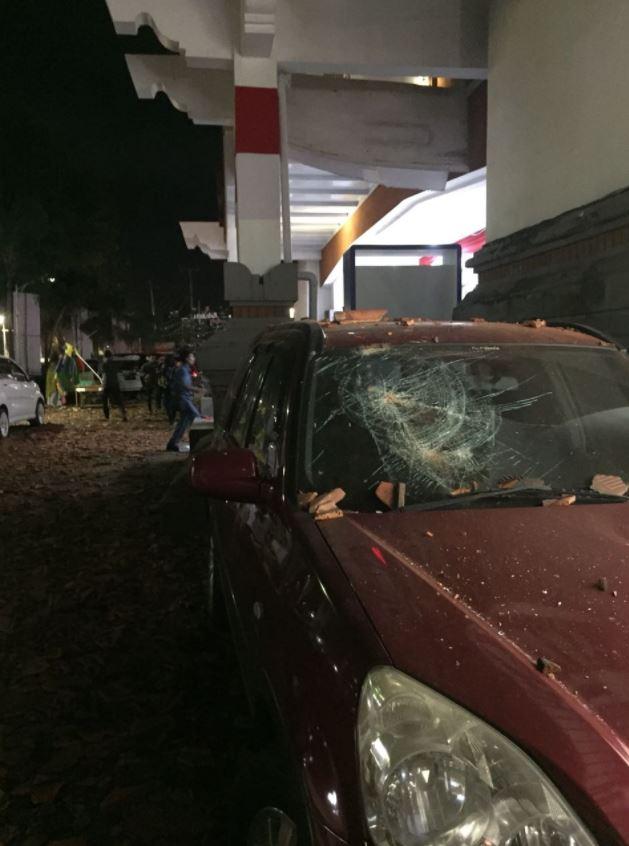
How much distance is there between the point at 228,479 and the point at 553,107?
579 centimetres

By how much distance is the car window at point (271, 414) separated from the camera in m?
2.50

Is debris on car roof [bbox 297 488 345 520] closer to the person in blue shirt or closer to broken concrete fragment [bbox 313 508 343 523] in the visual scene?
broken concrete fragment [bbox 313 508 343 523]

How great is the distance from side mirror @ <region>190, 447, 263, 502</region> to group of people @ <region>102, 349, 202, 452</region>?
8.31 m

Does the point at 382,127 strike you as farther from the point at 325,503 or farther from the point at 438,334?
the point at 325,503

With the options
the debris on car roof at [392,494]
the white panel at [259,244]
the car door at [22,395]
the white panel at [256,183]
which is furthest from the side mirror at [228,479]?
the car door at [22,395]

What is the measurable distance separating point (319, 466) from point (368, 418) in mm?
343

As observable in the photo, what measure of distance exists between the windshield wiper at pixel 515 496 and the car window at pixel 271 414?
0.57 m

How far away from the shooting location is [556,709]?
1272 mm

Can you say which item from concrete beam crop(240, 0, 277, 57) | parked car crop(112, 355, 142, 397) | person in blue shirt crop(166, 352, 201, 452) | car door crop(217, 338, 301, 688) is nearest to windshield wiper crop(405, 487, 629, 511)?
car door crop(217, 338, 301, 688)

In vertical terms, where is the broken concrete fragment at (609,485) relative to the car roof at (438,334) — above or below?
below

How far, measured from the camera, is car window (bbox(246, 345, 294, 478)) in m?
2.50

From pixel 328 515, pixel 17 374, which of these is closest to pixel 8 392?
pixel 17 374

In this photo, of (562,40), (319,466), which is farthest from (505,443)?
(562,40)

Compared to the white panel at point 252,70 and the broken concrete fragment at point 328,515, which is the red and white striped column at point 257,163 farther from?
the broken concrete fragment at point 328,515
